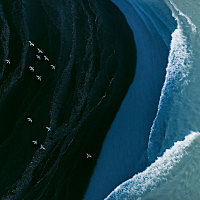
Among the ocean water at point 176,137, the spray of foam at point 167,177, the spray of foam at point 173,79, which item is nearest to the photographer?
the spray of foam at point 167,177

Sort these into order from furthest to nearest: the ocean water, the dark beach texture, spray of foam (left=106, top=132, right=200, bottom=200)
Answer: the ocean water → spray of foam (left=106, top=132, right=200, bottom=200) → the dark beach texture

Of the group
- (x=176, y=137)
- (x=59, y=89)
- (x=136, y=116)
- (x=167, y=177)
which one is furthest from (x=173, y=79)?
(x=59, y=89)

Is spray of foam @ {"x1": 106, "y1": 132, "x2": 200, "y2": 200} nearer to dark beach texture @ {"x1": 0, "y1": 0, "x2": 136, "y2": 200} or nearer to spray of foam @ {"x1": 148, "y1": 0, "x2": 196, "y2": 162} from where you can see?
spray of foam @ {"x1": 148, "y1": 0, "x2": 196, "y2": 162}

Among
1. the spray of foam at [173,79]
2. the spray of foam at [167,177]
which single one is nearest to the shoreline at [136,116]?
the spray of foam at [173,79]

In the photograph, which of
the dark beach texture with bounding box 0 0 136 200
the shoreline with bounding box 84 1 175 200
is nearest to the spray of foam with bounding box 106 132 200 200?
the shoreline with bounding box 84 1 175 200

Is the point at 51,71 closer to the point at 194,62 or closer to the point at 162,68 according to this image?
the point at 162,68

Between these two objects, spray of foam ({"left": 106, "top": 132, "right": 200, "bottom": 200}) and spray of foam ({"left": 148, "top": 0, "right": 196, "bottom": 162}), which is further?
spray of foam ({"left": 148, "top": 0, "right": 196, "bottom": 162})

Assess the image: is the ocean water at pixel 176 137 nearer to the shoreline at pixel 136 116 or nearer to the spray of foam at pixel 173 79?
the spray of foam at pixel 173 79
